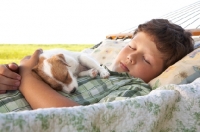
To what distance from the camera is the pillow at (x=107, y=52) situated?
1613mm

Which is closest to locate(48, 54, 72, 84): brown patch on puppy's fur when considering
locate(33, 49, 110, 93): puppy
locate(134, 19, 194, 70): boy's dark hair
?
locate(33, 49, 110, 93): puppy

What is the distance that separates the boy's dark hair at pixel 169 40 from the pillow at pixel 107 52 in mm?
307

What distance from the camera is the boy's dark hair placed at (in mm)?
1238

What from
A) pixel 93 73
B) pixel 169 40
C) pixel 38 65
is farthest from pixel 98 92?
pixel 169 40

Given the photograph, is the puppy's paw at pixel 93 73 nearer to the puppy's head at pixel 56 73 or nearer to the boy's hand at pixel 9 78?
the puppy's head at pixel 56 73

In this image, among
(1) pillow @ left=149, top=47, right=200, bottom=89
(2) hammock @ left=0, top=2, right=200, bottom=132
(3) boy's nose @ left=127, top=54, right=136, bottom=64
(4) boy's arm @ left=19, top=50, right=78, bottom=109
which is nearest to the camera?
(2) hammock @ left=0, top=2, right=200, bottom=132

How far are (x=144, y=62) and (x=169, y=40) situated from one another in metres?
0.15

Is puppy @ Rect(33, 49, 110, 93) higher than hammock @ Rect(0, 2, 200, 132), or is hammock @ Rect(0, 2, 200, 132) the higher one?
hammock @ Rect(0, 2, 200, 132)

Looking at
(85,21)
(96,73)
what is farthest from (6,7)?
(96,73)

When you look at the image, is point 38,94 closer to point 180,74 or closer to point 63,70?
point 63,70

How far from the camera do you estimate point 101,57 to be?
1.65 metres

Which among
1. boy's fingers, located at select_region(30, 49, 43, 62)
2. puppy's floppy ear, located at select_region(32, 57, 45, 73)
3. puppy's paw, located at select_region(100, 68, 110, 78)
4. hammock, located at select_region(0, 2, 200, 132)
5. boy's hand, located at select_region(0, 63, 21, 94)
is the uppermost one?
hammock, located at select_region(0, 2, 200, 132)

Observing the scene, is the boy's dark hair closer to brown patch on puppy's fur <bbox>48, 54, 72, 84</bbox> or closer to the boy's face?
the boy's face

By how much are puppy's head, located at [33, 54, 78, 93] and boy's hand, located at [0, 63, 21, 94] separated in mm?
122
